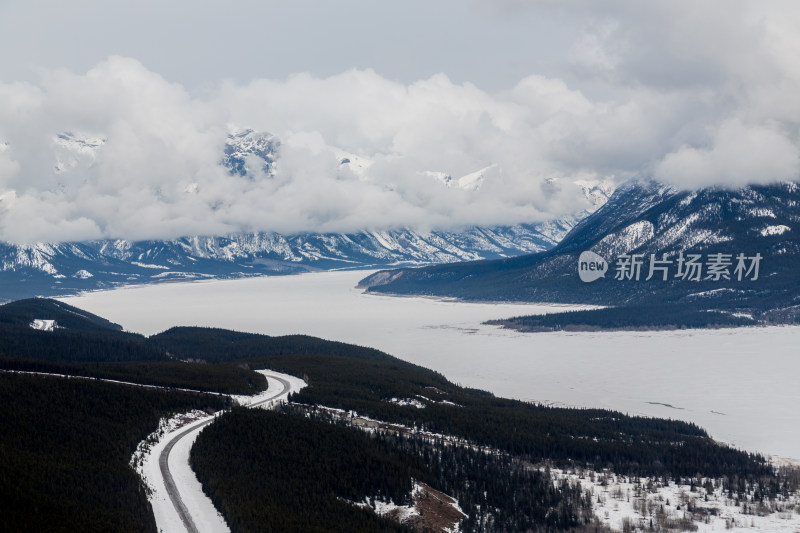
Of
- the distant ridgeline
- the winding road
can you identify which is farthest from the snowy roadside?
the distant ridgeline

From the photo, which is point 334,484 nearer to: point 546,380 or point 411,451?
point 411,451

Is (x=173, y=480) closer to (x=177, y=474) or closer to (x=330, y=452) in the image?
(x=177, y=474)

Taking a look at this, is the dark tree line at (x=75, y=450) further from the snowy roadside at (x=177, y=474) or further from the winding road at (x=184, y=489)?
the winding road at (x=184, y=489)

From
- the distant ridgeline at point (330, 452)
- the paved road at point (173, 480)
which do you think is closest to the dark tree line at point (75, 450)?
the distant ridgeline at point (330, 452)

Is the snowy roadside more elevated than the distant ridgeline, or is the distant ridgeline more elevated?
the distant ridgeline

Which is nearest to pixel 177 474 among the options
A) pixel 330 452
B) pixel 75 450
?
pixel 75 450

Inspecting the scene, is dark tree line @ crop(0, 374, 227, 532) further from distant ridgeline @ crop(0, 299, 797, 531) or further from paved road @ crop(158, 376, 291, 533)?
paved road @ crop(158, 376, 291, 533)

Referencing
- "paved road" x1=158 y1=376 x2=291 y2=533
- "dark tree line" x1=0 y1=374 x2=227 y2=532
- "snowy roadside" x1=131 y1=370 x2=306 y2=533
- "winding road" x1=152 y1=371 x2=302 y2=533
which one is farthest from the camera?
"snowy roadside" x1=131 y1=370 x2=306 y2=533
